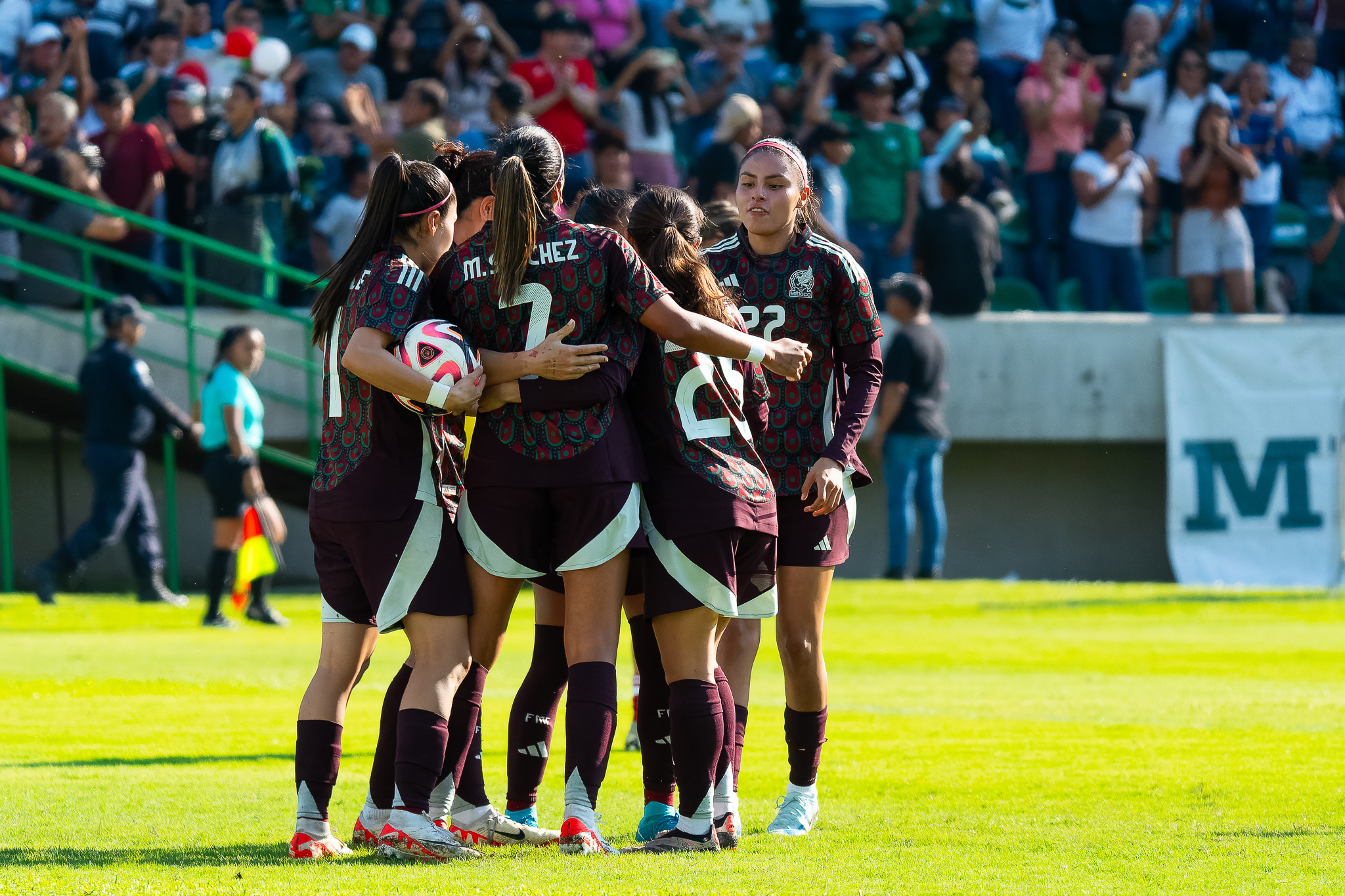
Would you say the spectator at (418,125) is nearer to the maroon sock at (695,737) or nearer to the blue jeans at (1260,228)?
the blue jeans at (1260,228)

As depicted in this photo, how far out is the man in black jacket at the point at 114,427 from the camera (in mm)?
12508

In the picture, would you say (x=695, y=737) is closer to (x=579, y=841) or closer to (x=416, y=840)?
(x=579, y=841)

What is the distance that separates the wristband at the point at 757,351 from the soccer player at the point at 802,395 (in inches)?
21.5

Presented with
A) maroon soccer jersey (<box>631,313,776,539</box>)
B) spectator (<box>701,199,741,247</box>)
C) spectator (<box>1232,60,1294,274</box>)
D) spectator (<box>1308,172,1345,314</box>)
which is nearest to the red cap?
spectator (<box>1232,60,1294,274</box>)

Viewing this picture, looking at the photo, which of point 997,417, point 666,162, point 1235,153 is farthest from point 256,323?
point 1235,153

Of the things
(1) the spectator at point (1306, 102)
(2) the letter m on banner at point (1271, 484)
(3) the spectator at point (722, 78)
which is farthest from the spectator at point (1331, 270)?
(3) the spectator at point (722, 78)

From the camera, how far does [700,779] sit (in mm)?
4641

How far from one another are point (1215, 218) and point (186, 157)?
951cm

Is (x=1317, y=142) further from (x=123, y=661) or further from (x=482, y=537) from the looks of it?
(x=482, y=537)

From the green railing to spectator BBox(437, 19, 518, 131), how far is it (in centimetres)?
218

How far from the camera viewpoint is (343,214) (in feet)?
50.0

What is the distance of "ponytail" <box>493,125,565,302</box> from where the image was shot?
4.56 metres

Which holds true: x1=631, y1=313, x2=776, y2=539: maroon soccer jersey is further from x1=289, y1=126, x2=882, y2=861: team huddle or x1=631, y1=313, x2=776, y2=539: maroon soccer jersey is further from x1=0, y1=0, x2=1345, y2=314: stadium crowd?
x1=0, y1=0, x2=1345, y2=314: stadium crowd

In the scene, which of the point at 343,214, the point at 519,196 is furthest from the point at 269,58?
the point at 519,196
